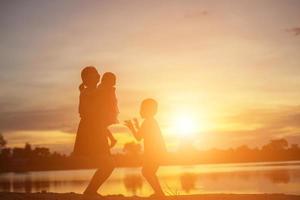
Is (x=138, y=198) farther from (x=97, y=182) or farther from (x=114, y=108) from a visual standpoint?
(x=114, y=108)

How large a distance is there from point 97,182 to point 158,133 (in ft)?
6.31

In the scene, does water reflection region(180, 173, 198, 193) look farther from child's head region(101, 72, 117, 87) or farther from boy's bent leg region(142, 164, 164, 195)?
child's head region(101, 72, 117, 87)

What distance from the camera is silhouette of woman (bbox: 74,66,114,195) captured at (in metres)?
10.3

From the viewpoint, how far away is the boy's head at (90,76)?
10737 millimetres

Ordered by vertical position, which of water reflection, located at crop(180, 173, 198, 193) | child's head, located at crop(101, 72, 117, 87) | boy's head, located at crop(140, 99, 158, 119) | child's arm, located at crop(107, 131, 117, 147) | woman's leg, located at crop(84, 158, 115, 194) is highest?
water reflection, located at crop(180, 173, 198, 193)

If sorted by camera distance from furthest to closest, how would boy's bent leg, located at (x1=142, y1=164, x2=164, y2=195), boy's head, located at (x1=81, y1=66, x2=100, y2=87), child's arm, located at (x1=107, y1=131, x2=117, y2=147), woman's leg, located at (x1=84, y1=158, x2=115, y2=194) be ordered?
boy's bent leg, located at (x1=142, y1=164, x2=164, y2=195), boy's head, located at (x1=81, y1=66, x2=100, y2=87), child's arm, located at (x1=107, y1=131, x2=117, y2=147), woman's leg, located at (x1=84, y1=158, x2=115, y2=194)

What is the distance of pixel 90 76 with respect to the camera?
10766 mm

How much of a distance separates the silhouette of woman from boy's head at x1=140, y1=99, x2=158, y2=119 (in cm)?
118

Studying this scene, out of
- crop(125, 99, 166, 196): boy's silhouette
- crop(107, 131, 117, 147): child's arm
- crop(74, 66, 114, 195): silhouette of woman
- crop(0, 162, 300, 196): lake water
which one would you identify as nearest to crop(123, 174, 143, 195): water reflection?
crop(0, 162, 300, 196): lake water

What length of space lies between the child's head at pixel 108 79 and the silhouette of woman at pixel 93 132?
156 millimetres

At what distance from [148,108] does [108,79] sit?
4.15 feet

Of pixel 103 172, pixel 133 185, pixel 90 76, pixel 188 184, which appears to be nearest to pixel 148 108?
pixel 90 76

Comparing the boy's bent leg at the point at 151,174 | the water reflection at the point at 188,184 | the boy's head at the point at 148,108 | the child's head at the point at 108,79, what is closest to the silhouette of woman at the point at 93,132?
the child's head at the point at 108,79

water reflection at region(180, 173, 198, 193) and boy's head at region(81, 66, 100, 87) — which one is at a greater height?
water reflection at region(180, 173, 198, 193)
